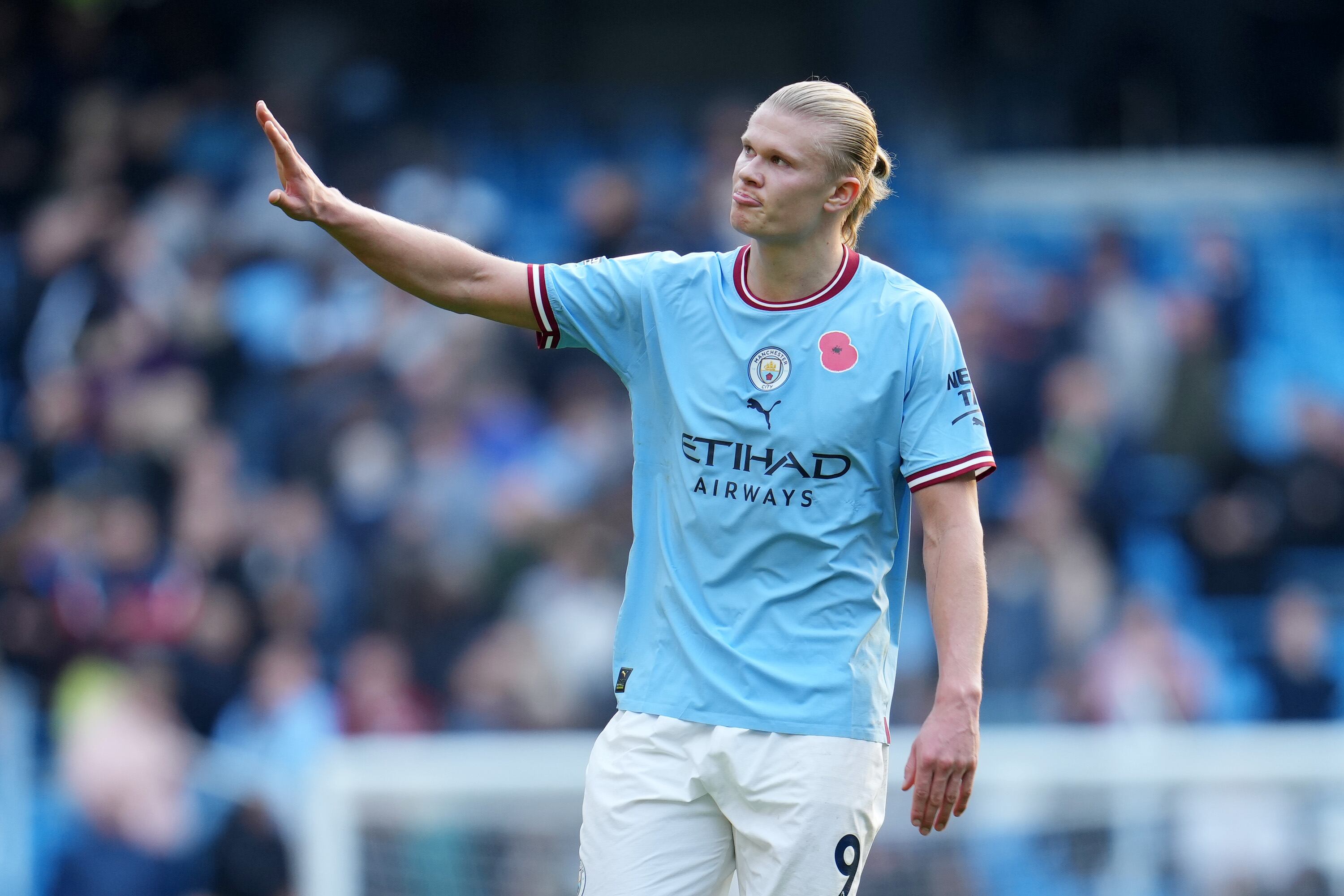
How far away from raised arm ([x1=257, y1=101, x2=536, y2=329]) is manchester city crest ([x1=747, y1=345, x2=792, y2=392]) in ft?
1.58

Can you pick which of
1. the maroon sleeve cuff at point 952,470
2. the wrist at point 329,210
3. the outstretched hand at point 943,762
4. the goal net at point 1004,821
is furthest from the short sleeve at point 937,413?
the goal net at point 1004,821

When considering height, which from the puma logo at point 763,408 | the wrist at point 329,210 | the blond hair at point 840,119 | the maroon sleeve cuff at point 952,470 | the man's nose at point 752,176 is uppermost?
the blond hair at point 840,119

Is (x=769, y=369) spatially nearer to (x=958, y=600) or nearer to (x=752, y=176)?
(x=752, y=176)

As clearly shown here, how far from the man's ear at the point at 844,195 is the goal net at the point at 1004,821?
3444 mm

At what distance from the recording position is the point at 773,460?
11.3 ft

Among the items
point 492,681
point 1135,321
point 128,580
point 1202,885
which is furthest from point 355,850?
point 1135,321

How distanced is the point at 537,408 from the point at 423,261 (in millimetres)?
6490

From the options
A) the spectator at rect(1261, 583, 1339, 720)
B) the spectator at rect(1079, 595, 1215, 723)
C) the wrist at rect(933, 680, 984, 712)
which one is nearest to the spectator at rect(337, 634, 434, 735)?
the spectator at rect(1079, 595, 1215, 723)

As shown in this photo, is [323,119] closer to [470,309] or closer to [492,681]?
[492,681]

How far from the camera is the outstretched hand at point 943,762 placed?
3.23 metres

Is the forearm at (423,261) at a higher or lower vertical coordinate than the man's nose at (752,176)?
lower

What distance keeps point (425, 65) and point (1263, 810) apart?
1005 centimetres

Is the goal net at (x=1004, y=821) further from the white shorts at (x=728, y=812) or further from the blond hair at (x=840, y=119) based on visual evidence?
the blond hair at (x=840, y=119)

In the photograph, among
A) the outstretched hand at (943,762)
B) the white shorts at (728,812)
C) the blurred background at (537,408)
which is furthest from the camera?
the blurred background at (537,408)
